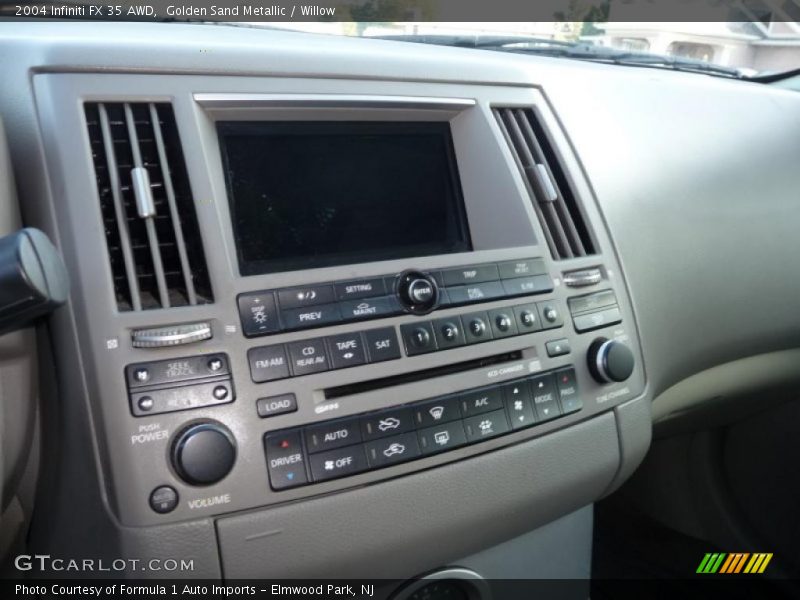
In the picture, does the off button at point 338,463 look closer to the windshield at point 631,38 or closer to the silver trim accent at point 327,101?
the silver trim accent at point 327,101

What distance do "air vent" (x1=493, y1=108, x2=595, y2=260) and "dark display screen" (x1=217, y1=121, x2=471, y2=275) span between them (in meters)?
0.14

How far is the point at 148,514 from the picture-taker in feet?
3.26

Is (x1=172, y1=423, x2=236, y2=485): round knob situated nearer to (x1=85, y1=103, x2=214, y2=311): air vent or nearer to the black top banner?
(x1=85, y1=103, x2=214, y2=311): air vent

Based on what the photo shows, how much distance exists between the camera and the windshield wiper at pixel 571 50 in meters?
1.75

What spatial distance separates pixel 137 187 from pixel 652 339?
1.08 metres

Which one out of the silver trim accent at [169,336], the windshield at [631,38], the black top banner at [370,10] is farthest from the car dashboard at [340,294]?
the windshield at [631,38]

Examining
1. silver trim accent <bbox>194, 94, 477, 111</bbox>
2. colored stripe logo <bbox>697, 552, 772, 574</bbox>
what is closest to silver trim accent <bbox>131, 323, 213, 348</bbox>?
silver trim accent <bbox>194, 94, 477, 111</bbox>

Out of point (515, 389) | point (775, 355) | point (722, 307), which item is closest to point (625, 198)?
point (722, 307)

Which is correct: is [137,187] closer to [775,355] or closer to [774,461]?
[775,355]

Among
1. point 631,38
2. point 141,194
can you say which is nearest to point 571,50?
point 631,38

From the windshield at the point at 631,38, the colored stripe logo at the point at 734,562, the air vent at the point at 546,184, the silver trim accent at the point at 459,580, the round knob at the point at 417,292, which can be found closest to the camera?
the round knob at the point at 417,292

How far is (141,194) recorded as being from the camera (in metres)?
1.05

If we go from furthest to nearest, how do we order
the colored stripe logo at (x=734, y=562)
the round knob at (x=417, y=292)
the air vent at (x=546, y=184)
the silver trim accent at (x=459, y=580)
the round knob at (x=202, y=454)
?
1. the colored stripe logo at (x=734, y=562)
2. the air vent at (x=546, y=184)
3. the silver trim accent at (x=459, y=580)
4. the round knob at (x=417, y=292)
5. the round knob at (x=202, y=454)

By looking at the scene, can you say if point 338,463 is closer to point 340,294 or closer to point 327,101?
point 340,294
